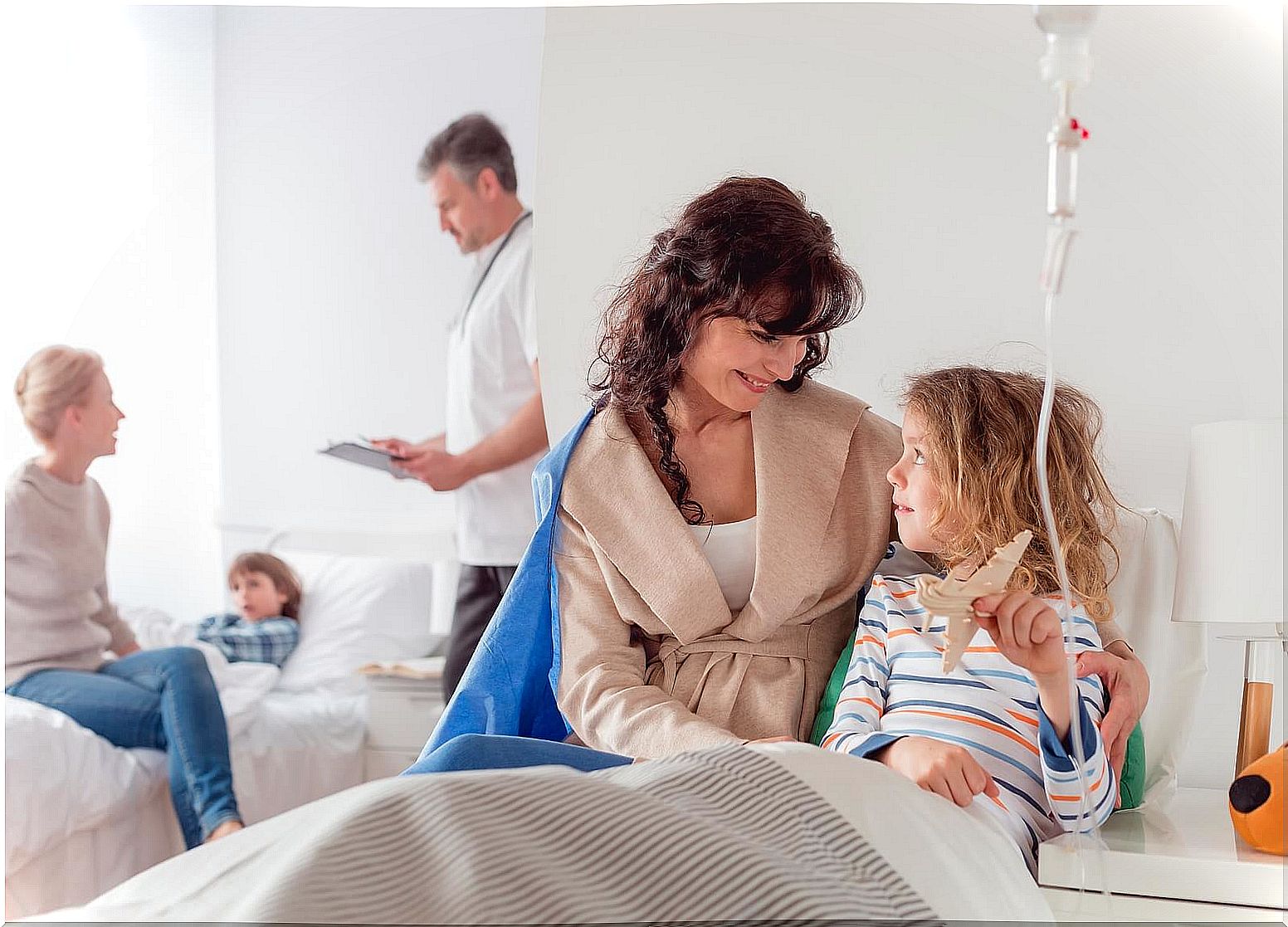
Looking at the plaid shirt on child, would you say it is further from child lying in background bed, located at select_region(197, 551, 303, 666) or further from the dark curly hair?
the dark curly hair

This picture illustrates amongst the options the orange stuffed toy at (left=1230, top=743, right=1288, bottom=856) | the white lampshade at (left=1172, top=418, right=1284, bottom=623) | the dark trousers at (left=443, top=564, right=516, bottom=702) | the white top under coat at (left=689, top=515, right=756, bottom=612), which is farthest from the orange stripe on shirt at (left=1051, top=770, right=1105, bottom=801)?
the dark trousers at (left=443, top=564, right=516, bottom=702)

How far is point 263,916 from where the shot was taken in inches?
28.1

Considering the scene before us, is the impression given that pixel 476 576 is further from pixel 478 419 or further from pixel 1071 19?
pixel 1071 19

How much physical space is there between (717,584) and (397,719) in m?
1.60

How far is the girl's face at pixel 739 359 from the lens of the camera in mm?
1383

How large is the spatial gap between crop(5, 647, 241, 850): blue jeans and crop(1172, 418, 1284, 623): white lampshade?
1.88 m

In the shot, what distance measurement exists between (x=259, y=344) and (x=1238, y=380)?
7.85 feet

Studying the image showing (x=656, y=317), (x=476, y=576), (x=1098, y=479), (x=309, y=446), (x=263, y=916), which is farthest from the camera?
(x=309, y=446)

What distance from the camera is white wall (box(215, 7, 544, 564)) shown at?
9.89 feet

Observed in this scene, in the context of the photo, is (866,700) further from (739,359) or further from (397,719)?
(397,719)

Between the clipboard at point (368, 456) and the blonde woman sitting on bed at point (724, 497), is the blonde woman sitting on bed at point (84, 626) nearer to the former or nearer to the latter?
the clipboard at point (368, 456)

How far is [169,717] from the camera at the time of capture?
2.45m

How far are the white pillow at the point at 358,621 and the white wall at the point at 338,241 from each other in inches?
5.1

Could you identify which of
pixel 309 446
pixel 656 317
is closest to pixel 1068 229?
pixel 656 317
